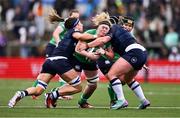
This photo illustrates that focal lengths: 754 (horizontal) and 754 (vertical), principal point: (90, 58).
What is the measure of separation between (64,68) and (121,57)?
52.0 inches

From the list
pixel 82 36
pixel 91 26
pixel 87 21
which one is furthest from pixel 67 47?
pixel 87 21

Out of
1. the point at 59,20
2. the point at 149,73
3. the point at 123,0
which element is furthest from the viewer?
the point at 123,0

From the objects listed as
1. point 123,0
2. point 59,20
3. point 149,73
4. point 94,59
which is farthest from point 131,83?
point 123,0

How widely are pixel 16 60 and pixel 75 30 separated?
16105 millimetres

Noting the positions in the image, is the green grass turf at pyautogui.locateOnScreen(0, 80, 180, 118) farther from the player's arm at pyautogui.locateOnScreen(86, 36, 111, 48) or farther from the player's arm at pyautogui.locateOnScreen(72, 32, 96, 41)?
the player's arm at pyautogui.locateOnScreen(72, 32, 96, 41)

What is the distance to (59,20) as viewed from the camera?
1895 cm

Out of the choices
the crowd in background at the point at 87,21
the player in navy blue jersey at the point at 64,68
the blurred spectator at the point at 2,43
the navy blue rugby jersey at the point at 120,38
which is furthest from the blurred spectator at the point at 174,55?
the player in navy blue jersey at the point at 64,68

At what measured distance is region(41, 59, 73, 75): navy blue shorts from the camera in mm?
16859

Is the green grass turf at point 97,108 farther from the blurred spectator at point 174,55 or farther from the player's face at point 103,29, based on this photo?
the blurred spectator at point 174,55

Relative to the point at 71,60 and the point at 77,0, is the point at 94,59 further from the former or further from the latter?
the point at 77,0

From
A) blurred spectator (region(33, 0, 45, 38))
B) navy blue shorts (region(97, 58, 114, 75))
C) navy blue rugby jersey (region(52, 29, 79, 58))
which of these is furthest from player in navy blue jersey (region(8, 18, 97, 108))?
blurred spectator (region(33, 0, 45, 38))

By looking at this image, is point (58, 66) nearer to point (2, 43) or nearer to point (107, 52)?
point (107, 52)

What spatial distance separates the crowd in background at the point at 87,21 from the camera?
107 ft

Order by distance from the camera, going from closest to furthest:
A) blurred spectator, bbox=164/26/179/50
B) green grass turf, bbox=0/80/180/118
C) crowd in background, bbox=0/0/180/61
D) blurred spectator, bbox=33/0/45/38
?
green grass turf, bbox=0/80/180/118
blurred spectator, bbox=164/26/179/50
crowd in background, bbox=0/0/180/61
blurred spectator, bbox=33/0/45/38
